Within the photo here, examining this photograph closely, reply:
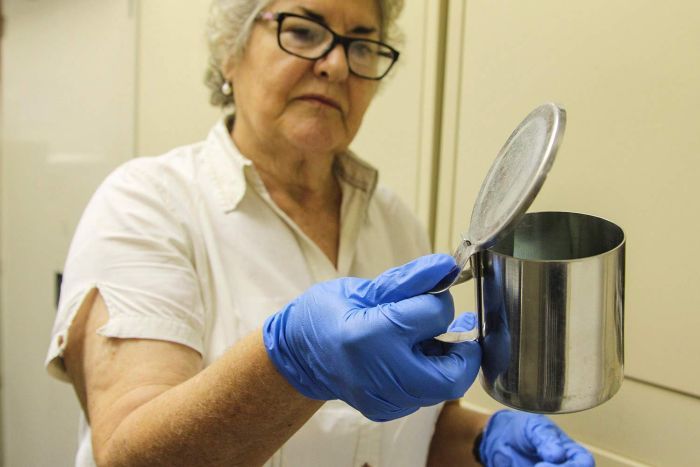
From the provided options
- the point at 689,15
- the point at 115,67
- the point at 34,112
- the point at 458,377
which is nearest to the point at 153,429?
the point at 458,377

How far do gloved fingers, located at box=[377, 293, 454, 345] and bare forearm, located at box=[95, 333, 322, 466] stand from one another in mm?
144

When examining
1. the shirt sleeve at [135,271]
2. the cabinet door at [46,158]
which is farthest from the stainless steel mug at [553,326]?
the cabinet door at [46,158]

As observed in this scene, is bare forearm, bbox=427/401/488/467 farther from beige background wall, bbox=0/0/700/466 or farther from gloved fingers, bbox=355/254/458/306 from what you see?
gloved fingers, bbox=355/254/458/306

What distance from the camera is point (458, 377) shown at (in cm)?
61

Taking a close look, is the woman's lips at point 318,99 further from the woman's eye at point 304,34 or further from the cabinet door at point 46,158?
the cabinet door at point 46,158

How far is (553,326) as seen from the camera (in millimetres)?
569

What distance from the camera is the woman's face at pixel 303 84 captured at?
94 centimetres

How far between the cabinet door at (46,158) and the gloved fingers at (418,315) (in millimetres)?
1388

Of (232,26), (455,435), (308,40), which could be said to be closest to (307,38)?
(308,40)

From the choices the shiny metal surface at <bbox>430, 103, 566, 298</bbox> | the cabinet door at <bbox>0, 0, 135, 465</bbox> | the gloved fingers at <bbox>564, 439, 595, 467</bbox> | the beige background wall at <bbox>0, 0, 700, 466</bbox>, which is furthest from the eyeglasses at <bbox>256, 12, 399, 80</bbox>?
the cabinet door at <bbox>0, 0, 135, 465</bbox>

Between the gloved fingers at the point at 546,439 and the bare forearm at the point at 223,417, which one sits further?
the gloved fingers at the point at 546,439

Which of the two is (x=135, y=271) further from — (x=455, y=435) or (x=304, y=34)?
(x=455, y=435)

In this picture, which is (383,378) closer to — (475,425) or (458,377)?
(458,377)

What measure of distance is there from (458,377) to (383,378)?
0.24 feet
